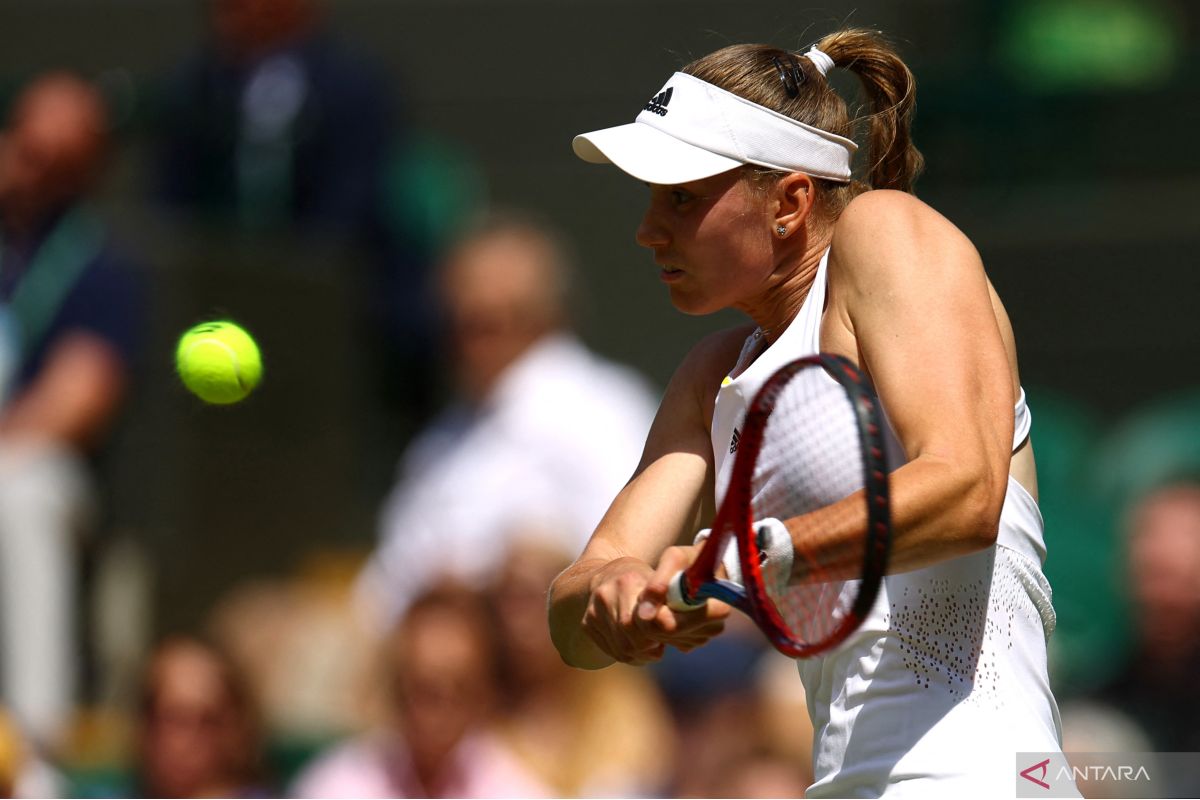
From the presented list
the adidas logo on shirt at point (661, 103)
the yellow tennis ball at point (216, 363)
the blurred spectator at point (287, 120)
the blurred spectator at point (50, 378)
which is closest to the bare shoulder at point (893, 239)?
the adidas logo on shirt at point (661, 103)

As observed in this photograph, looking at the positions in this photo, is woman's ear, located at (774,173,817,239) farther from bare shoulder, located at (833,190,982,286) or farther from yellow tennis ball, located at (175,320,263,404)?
yellow tennis ball, located at (175,320,263,404)

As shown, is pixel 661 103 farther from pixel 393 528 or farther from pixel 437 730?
pixel 393 528

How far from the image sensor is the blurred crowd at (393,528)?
534 cm

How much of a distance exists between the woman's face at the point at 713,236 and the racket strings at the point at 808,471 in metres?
0.23

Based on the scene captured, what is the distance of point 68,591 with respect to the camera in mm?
6453

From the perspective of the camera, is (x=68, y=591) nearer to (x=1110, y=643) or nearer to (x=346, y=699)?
(x=346, y=699)

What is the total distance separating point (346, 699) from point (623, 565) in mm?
3387

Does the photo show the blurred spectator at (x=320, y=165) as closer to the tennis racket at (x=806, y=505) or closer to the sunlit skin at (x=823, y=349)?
the sunlit skin at (x=823, y=349)

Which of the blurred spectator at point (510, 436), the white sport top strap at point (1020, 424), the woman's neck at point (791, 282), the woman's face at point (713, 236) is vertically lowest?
the blurred spectator at point (510, 436)

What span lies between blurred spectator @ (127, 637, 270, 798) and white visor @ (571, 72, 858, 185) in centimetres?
308

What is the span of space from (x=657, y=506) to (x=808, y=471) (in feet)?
1.28

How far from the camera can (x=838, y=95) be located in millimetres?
2998

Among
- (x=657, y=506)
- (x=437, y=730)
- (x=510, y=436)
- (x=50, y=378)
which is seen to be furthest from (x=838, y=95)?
(x=50, y=378)

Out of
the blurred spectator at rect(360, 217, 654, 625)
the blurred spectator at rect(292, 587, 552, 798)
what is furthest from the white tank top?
the blurred spectator at rect(360, 217, 654, 625)
